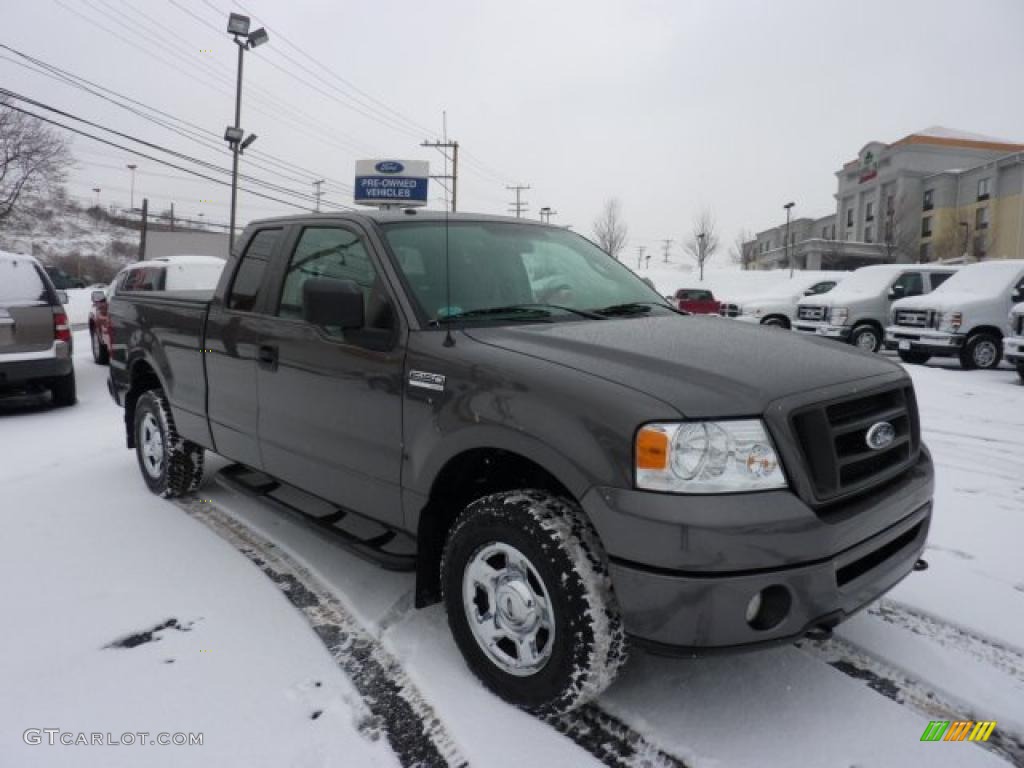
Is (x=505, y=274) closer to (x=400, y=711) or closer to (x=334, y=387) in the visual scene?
(x=334, y=387)

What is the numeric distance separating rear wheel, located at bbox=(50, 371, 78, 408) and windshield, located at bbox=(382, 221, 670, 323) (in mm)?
6929

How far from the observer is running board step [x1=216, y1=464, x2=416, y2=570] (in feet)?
10.0

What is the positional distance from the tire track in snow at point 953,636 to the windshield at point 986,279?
12.1 m

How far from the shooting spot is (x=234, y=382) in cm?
405

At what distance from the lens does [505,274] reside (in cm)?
338

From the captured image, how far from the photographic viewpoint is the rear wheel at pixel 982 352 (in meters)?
12.6

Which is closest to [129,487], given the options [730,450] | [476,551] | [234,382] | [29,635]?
[234,382]

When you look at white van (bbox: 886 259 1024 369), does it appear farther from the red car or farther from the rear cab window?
the rear cab window

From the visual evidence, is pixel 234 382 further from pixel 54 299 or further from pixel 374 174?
pixel 374 174

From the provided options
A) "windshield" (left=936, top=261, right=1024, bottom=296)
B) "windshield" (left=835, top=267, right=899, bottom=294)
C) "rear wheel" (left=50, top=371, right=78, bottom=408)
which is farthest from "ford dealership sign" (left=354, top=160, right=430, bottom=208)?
"rear wheel" (left=50, top=371, right=78, bottom=408)

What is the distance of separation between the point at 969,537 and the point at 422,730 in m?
3.44

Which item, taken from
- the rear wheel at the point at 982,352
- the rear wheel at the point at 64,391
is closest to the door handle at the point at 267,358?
the rear wheel at the point at 64,391

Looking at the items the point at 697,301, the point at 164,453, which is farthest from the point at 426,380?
the point at 697,301

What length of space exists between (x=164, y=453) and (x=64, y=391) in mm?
Result: 4698
